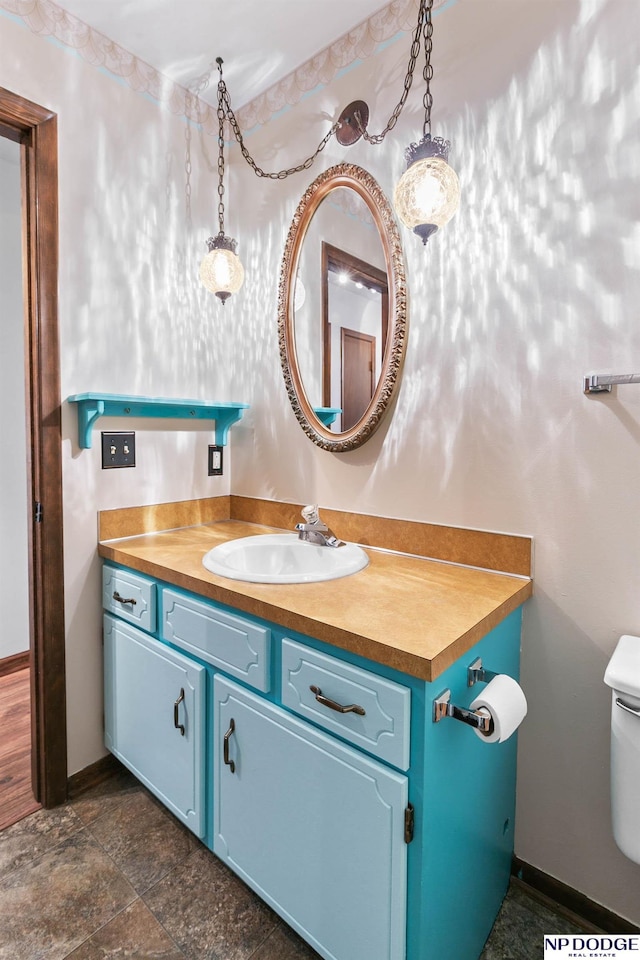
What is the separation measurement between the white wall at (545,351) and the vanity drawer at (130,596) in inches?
32.6

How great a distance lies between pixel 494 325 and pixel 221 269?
0.99 m

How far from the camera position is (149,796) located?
175cm

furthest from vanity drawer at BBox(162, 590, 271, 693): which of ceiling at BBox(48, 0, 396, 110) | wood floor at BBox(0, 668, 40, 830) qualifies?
ceiling at BBox(48, 0, 396, 110)

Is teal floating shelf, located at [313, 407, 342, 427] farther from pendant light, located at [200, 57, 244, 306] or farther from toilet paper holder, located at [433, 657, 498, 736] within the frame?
toilet paper holder, located at [433, 657, 498, 736]

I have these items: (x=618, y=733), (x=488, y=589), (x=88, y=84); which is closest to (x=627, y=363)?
(x=488, y=589)

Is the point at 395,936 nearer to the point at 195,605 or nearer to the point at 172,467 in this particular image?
the point at 195,605

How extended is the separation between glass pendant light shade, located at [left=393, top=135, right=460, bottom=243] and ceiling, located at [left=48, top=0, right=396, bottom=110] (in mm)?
727

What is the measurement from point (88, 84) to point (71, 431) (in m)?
1.14

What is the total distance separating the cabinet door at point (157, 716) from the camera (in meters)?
1.42

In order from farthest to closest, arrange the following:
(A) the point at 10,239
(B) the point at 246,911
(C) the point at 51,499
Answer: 1. (A) the point at 10,239
2. (C) the point at 51,499
3. (B) the point at 246,911

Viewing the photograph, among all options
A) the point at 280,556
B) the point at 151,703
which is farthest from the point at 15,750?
the point at 280,556

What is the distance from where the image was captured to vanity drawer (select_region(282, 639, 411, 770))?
95 cm

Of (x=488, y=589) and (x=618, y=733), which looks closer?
(x=618, y=733)

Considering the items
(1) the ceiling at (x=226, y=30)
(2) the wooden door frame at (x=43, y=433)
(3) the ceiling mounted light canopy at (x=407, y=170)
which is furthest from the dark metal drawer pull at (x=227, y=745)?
(1) the ceiling at (x=226, y=30)
